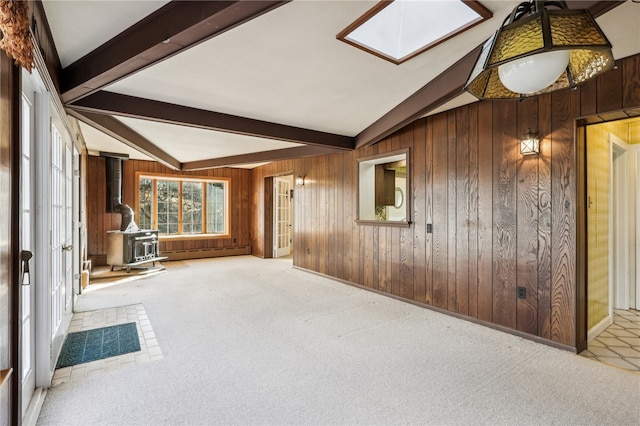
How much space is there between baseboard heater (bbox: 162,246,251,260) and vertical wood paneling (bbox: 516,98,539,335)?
6.72m

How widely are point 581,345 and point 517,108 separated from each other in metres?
2.23

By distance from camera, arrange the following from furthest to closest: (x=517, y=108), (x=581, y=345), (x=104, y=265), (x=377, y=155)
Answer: (x=104, y=265) < (x=377, y=155) < (x=517, y=108) < (x=581, y=345)

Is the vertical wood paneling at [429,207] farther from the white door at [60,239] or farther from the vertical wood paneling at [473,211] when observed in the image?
the white door at [60,239]

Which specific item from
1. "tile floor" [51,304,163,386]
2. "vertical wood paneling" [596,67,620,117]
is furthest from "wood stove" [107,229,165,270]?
"vertical wood paneling" [596,67,620,117]

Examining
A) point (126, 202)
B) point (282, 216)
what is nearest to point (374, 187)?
point (282, 216)

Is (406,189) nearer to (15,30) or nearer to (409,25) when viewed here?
(409,25)

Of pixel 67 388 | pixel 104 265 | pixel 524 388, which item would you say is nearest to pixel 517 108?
pixel 524 388

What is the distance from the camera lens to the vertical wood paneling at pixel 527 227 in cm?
300

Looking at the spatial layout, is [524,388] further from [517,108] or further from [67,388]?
[67,388]

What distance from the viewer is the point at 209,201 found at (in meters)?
8.30

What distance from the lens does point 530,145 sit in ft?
9.81

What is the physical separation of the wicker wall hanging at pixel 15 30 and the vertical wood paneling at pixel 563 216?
362cm

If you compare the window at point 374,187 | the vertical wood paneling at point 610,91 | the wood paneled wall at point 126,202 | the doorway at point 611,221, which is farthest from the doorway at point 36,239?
the wood paneled wall at point 126,202

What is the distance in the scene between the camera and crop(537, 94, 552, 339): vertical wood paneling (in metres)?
2.91
